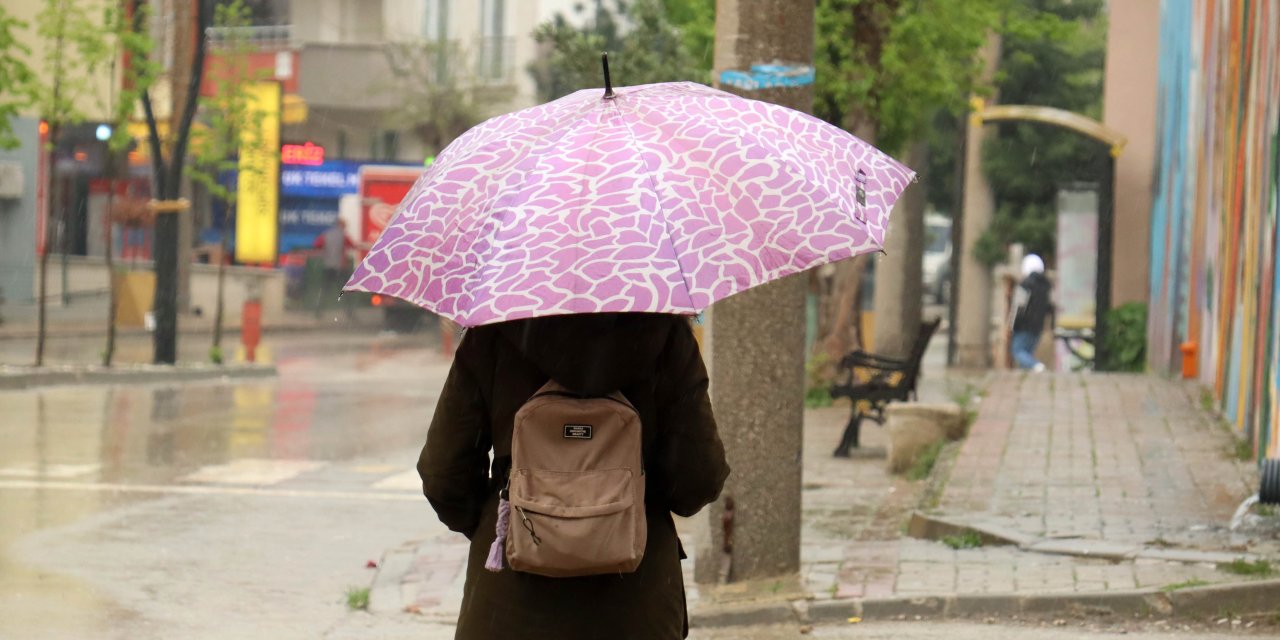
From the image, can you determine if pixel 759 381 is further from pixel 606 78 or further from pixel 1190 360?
pixel 1190 360

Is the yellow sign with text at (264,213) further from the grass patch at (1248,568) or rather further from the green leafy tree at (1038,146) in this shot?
the grass patch at (1248,568)

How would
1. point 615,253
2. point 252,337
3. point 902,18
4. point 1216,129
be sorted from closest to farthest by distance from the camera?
1. point 615,253
2. point 1216,129
3. point 902,18
4. point 252,337

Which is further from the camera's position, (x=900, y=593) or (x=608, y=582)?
(x=900, y=593)

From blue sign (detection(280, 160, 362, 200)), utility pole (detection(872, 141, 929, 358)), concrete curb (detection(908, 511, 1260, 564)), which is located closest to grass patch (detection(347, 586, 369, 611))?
concrete curb (detection(908, 511, 1260, 564))

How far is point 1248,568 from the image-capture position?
7.19 m

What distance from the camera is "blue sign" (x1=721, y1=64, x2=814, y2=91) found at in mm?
7156

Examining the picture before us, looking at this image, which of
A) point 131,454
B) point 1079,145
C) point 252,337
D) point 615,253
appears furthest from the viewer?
point 1079,145

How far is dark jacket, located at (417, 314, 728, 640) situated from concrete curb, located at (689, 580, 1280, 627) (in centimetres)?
332

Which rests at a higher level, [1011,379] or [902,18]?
[902,18]

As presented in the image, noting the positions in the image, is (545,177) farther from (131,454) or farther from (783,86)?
(131,454)

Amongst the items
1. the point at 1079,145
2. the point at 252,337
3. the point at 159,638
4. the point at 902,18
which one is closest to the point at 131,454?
the point at 159,638

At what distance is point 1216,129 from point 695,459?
12.9 meters

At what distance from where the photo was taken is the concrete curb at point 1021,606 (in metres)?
6.83

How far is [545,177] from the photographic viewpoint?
367 cm
